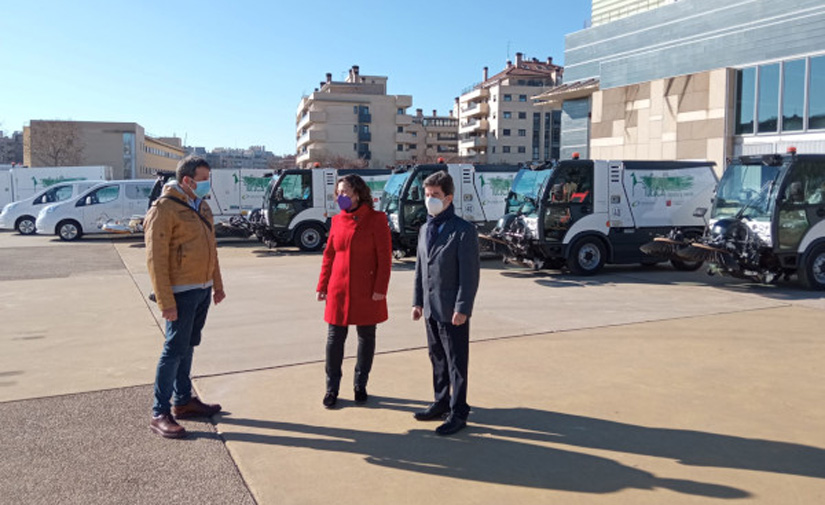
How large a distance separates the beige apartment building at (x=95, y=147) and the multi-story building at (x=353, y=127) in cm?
1846

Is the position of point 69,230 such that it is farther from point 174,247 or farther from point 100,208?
point 174,247

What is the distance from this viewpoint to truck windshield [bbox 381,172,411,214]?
51.7ft

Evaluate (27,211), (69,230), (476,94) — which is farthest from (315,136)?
(69,230)

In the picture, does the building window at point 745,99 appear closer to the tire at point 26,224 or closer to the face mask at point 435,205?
the face mask at point 435,205

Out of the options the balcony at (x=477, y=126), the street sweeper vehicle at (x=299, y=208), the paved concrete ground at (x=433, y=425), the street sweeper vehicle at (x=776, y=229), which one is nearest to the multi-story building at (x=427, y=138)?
the balcony at (x=477, y=126)

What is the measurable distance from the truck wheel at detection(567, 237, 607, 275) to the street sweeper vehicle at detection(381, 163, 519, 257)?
2.62 meters

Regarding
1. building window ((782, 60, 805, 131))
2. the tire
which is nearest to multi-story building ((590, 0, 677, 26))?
building window ((782, 60, 805, 131))

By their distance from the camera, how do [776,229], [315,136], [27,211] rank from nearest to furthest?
1. [776,229]
2. [27,211]
3. [315,136]

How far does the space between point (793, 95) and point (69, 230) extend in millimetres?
23206

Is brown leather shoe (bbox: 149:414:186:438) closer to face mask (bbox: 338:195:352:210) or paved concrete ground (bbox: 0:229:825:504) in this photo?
paved concrete ground (bbox: 0:229:825:504)

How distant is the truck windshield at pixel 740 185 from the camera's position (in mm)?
11115

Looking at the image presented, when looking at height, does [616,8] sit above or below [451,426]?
above

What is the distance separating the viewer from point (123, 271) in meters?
14.1

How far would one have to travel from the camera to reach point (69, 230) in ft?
73.8
